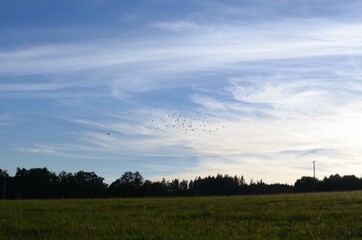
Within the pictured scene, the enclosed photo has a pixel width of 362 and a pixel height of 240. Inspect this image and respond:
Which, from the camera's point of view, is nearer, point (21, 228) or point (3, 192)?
point (21, 228)

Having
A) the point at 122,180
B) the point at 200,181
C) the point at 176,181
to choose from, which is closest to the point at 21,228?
the point at 122,180

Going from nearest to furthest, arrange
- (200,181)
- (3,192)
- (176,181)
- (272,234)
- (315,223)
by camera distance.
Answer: (272,234) → (315,223) → (3,192) → (176,181) → (200,181)

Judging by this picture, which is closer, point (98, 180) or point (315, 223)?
point (315, 223)

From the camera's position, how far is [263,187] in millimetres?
195125

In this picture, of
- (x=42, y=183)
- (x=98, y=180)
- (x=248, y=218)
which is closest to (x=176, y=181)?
(x=98, y=180)

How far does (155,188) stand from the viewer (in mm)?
135750

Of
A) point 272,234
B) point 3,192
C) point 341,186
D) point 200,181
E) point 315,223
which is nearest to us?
point 272,234

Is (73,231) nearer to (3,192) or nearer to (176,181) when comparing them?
(3,192)

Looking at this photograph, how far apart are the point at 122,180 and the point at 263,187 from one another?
69.7 metres

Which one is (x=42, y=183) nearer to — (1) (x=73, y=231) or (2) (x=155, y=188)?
(2) (x=155, y=188)

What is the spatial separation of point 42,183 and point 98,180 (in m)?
14.9

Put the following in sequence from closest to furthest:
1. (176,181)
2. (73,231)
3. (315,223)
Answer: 1. (73,231)
2. (315,223)
3. (176,181)

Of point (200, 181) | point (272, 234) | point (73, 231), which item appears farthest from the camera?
point (200, 181)

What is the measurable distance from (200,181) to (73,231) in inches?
6832
